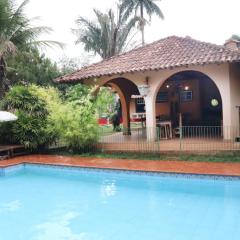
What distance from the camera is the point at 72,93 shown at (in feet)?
55.7

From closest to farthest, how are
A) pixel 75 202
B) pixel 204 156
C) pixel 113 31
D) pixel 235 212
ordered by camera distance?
pixel 235 212, pixel 75 202, pixel 204 156, pixel 113 31

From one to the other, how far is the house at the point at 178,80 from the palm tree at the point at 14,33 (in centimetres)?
313

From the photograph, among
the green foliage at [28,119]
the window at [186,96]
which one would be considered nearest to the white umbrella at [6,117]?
the green foliage at [28,119]

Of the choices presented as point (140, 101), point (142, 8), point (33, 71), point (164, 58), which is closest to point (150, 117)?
point (164, 58)

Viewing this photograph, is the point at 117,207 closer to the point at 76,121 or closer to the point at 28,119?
the point at 76,121

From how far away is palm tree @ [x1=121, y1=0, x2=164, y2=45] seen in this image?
33.5 m

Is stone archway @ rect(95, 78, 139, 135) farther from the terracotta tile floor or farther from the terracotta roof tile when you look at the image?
the terracotta tile floor

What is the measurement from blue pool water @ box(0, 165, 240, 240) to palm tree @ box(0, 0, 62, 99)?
7362 millimetres

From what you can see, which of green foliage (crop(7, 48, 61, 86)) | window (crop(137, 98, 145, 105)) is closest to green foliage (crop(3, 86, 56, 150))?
green foliage (crop(7, 48, 61, 86))

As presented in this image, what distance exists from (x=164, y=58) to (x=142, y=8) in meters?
19.1

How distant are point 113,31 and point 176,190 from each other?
24088mm

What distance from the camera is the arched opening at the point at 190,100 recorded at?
813 inches

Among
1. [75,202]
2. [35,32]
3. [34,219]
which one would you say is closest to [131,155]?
[75,202]

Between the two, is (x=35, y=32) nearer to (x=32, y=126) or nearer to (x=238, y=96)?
(x=32, y=126)
